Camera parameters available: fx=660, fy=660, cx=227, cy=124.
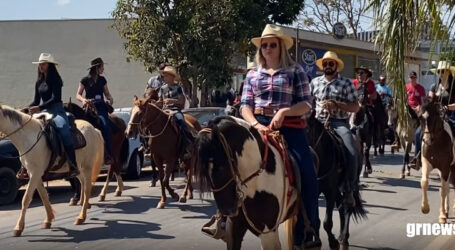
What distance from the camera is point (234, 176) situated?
5.07 metres

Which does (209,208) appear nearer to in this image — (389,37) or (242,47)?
(389,37)

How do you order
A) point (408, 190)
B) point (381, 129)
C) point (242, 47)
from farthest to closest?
point (242, 47)
point (381, 129)
point (408, 190)

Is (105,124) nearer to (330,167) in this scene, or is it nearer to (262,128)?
(330,167)

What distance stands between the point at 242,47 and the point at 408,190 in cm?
949

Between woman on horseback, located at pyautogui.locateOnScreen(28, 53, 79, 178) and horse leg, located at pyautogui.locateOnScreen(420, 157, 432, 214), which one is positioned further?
woman on horseback, located at pyautogui.locateOnScreen(28, 53, 79, 178)

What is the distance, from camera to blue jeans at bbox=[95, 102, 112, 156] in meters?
13.5

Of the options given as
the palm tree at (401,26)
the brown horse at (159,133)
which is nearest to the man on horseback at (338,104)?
the palm tree at (401,26)

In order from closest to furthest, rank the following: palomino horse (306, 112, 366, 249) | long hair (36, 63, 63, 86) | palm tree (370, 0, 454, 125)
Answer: palm tree (370, 0, 454, 125) < palomino horse (306, 112, 366, 249) < long hair (36, 63, 63, 86)

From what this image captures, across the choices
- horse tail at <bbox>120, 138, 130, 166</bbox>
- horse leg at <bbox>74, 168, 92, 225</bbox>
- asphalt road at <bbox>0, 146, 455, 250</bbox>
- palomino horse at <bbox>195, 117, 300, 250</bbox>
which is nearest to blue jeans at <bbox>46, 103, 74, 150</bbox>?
horse leg at <bbox>74, 168, 92, 225</bbox>

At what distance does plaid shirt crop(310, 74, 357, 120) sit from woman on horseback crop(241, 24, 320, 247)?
98.9 inches

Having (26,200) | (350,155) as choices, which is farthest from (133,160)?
(350,155)

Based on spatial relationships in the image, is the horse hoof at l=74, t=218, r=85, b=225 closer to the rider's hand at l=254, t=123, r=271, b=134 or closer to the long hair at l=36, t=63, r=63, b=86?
the long hair at l=36, t=63, r=63, b=86

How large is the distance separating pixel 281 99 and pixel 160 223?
5.17 meters

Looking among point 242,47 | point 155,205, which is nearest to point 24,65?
point 242,47
